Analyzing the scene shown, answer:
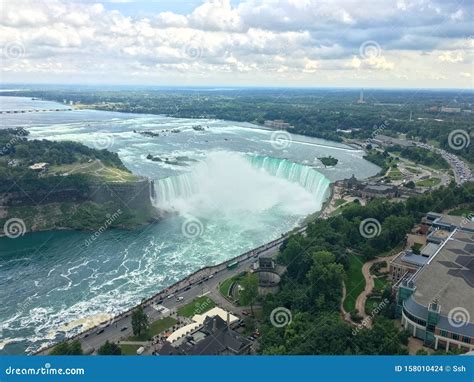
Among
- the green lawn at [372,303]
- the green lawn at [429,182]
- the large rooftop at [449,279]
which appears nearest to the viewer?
the large rooftop at [449,279]

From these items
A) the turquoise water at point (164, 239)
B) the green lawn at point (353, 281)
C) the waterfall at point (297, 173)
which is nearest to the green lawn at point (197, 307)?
the turquoise water at point (164, 239)

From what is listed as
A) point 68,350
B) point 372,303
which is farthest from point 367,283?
point 68,350

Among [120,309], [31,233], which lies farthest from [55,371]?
[31,233]

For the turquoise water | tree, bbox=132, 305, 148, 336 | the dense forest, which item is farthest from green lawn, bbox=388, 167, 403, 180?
tree, bbox=132, 305, 148, 336

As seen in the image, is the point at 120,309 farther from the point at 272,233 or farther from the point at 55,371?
the point at 55,371

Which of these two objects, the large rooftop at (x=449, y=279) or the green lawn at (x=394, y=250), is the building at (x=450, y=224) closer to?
the green lawn at (x=394, y=250)

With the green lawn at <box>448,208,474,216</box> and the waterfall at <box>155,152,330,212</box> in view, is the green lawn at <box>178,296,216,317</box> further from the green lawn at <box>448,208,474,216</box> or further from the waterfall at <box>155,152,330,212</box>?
the green lawn at <box>448,208,474,216</box>
